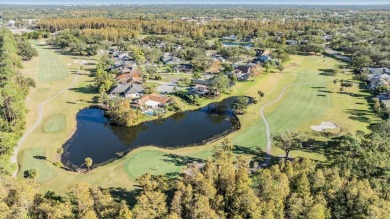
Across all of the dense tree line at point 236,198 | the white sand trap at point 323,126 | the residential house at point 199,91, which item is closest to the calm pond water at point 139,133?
the residential house at point 199,91

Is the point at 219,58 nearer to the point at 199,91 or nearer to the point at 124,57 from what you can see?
the point at 124,57

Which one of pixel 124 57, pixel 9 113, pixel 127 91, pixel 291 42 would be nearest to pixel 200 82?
pixel 127 91

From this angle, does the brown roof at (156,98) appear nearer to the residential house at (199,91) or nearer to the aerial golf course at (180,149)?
the residential house at (199,91)

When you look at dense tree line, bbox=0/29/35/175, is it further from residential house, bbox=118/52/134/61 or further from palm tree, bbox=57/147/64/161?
residential house, bbox=118/52/134/61

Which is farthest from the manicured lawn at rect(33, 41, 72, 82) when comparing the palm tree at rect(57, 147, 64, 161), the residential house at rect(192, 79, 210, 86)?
the palm tree at rect(57, 147, 64, 161)

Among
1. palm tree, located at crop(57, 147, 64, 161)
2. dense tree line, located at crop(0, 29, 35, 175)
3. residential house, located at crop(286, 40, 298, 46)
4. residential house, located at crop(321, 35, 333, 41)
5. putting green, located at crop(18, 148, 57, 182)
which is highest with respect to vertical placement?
residential house, located at crop(321, 35, 333, 41)

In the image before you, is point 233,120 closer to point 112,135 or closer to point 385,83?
point 112,135
